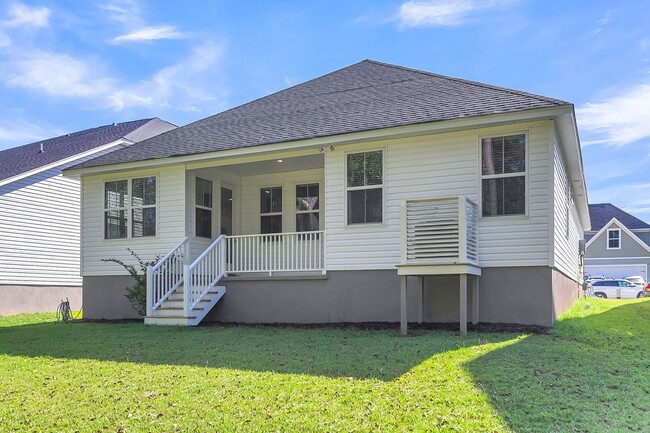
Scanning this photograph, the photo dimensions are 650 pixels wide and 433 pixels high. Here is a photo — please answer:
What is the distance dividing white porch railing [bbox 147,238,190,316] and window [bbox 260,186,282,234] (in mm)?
2287

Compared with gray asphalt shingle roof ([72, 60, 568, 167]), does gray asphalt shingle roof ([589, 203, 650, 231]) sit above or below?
below

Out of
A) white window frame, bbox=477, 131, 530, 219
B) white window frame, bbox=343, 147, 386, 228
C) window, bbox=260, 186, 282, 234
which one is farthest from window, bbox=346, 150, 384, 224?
window, bbox=260, 186, 282, 234

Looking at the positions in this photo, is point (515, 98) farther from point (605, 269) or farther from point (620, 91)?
point (605, 269)

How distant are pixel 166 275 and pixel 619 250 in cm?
3357

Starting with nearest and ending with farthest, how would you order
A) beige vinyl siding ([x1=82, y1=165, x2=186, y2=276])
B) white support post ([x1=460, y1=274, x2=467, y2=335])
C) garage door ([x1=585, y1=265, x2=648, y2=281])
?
1. white support post ([x1=460, y1=274, x2=467, y2=335])
2. beige vinyl siding ([x1=82, y1=165, x2=186, y2=276])
3. garage door ([x1=585, y1=265, x2=648, y2=281])

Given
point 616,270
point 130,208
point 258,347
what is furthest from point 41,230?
point 616,270

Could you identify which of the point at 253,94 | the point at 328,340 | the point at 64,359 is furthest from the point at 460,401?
the point at 253,94

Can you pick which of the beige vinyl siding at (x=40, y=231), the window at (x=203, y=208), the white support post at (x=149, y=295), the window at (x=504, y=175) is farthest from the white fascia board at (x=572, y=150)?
the beige vinyl siding at (x=40, y=231)

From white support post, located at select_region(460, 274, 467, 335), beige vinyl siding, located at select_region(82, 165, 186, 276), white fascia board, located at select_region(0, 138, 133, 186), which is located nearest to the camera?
white support post, located at select_region(460, 274, 467, 335)

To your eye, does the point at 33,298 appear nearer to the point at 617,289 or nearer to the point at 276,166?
the point at 276,166

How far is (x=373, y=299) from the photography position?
10469 millimetres

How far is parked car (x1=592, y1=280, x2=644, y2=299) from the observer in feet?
99.1

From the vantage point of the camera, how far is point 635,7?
1285 cm

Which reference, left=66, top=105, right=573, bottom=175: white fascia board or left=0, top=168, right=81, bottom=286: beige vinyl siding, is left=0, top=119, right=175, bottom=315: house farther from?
left=66, top=105, right=573, bottom=175: white fascia board
